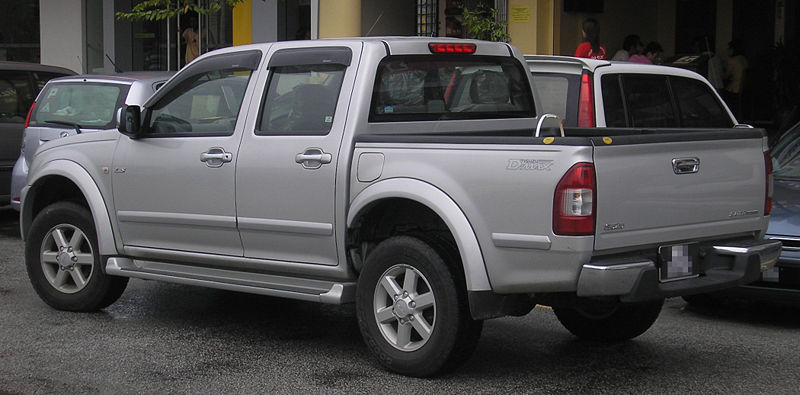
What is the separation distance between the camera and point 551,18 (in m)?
16.0

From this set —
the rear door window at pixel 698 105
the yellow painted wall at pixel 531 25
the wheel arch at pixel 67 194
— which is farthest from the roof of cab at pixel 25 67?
the rear door window at pixel 698 105

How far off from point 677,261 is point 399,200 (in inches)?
58.4

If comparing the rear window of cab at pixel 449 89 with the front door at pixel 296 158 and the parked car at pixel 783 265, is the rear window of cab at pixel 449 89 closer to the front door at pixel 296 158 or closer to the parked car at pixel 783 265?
the front door at pixel 296 158

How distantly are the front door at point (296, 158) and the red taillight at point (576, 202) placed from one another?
1.43m

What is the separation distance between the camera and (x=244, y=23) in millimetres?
19047

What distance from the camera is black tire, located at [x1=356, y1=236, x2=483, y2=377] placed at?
18.8ft

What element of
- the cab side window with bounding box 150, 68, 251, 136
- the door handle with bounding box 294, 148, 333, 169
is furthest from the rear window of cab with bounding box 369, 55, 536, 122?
the cab side window with bounding box 150, 68, 251, 136

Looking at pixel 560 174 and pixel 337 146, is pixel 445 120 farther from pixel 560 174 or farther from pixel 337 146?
pixel 560 174

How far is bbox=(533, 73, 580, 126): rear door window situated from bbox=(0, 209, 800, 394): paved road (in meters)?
1.47

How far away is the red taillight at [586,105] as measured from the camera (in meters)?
8.13

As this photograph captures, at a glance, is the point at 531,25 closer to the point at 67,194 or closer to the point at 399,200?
the point at 67,194

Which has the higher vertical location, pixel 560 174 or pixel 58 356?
pixel 560 174

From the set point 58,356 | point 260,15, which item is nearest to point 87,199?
point 58,356

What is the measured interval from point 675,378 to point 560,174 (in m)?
1.54
